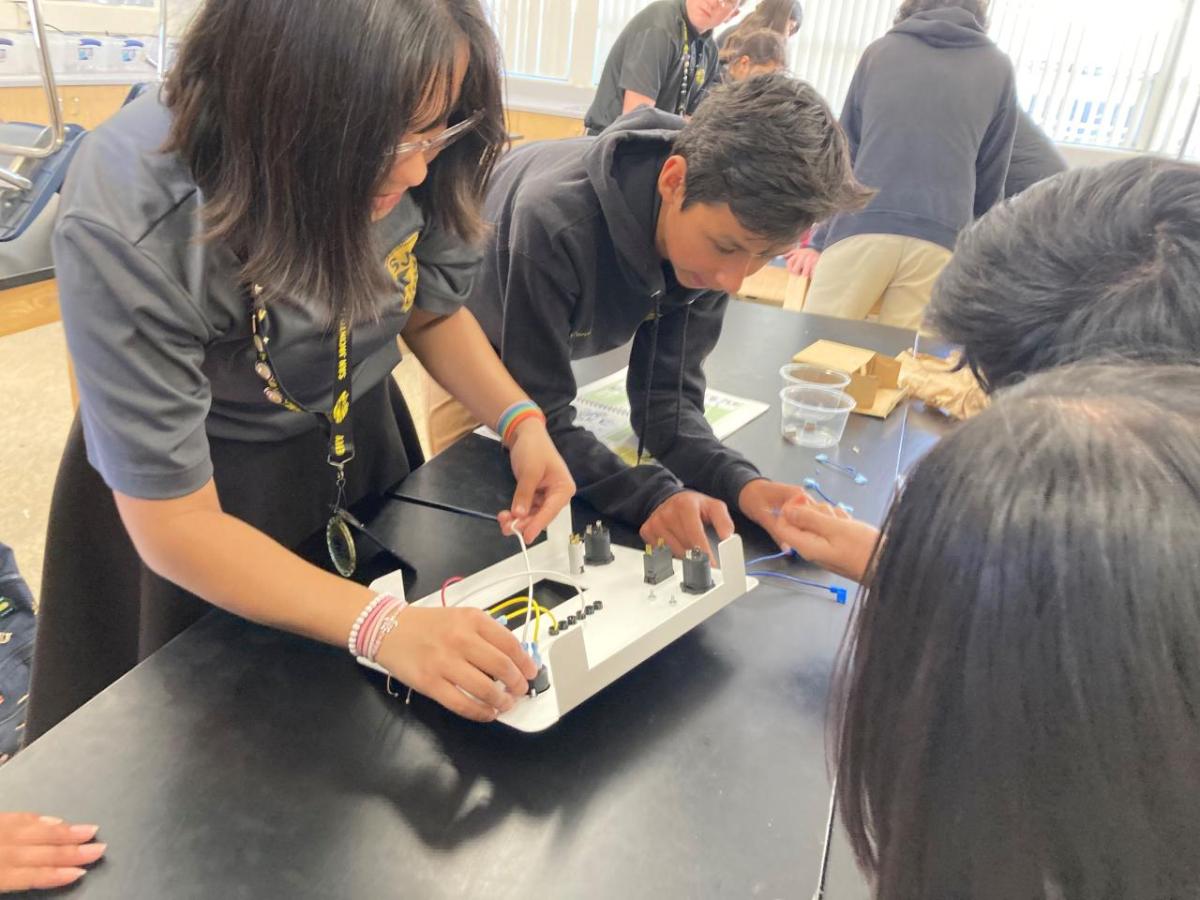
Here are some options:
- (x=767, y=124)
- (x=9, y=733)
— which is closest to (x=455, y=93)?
(x=767, y=124)

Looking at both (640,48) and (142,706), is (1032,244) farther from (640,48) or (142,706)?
(640,48)

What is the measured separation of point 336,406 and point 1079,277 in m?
0.71

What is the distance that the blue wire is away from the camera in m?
0.93

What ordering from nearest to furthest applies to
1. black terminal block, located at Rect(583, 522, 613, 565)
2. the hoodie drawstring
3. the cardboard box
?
Answer: black terminal block, located at Rect(583, 522, 613, 565) < the hoodie drawstring < the cardboard box

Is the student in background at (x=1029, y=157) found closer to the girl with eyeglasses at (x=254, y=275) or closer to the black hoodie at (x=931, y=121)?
the black hoodie at (x=931, y=121)

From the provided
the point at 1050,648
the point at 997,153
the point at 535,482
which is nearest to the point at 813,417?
the point at 535,482

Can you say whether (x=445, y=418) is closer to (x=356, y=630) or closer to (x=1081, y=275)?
(x=356, y=630)

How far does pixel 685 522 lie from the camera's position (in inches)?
39.1

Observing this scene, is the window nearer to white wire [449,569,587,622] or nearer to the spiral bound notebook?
the spiral bound notebook

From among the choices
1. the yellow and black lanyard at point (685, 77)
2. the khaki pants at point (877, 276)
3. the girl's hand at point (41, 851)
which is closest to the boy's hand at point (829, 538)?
the girl's hand at point (41, 851)

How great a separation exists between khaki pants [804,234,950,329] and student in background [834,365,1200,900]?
2066 millimetres

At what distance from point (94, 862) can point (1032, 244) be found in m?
0.92

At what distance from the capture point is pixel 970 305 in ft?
2.91

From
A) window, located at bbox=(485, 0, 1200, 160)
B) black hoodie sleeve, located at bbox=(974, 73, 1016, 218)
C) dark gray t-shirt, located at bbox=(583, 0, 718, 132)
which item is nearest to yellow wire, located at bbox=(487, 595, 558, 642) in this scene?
black hoodie sleeve, located at bbox=(974, 73, 1016, 218)
